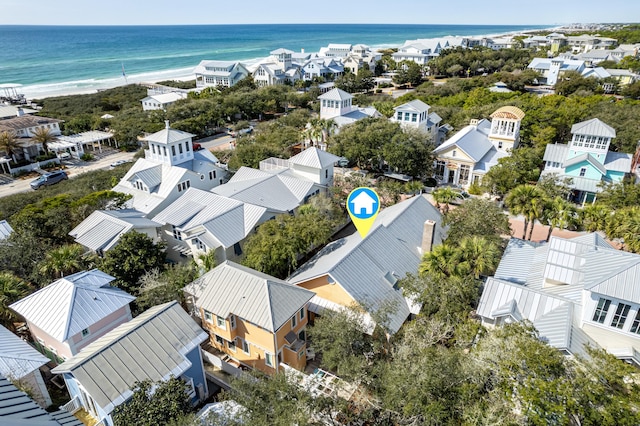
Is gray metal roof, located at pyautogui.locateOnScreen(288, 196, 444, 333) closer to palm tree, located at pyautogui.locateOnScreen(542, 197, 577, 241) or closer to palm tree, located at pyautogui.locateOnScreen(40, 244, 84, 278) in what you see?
palm tree, located at pyautogui.locateOnScreen(542, 197, 577, 241)

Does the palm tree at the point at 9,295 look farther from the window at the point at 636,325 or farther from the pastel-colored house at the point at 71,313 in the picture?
the window at the point at 636,325

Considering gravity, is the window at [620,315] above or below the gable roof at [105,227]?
above

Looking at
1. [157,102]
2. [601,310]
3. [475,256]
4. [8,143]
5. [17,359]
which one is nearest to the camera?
[17,359]

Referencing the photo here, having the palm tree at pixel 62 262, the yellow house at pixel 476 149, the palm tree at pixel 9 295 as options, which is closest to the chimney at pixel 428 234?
the yellow house at pixel 476 149

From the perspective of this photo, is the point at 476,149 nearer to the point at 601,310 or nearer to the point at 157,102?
the point at 601,310

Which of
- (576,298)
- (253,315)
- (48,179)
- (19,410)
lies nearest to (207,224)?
(253,315)

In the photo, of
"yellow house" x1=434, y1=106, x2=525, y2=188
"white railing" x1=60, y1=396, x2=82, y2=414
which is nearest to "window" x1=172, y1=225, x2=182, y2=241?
"white railing" x1=60, y1=396, x2=82, y2=414

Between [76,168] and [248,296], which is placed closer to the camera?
[248,296]
